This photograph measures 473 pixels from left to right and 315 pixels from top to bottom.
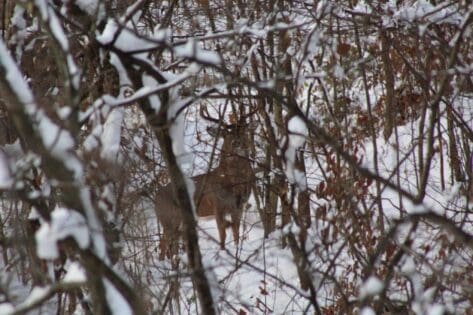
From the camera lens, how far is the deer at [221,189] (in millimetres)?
2939

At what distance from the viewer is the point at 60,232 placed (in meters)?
1.96

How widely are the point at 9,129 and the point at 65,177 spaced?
3605mm

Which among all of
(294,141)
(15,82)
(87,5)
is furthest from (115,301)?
(87,5)

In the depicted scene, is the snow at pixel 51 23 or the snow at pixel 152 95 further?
the snow at pixel 152 95

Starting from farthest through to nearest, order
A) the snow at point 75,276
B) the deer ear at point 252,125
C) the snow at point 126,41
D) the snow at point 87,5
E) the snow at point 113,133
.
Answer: the deer ear at point 252,125, the snow at point 87,5, the snow at point 113,133, the snow at point 126,41, the snow at point 75,276

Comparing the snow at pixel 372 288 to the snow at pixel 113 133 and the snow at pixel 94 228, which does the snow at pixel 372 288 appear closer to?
the snow at pixel 94 228

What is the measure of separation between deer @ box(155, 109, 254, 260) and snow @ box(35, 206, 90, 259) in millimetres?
700

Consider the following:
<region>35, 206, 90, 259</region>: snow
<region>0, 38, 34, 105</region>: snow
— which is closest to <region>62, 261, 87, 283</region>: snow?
<region>35, 206, 90, 259</region>: snow

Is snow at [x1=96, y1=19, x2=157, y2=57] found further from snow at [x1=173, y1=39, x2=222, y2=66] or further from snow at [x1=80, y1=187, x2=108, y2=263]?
snow at [x1=80, y1=187, x2=108, y2=263]

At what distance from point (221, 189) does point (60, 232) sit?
3.66m

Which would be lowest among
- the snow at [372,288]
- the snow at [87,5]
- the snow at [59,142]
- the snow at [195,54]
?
the snow at [372,288]

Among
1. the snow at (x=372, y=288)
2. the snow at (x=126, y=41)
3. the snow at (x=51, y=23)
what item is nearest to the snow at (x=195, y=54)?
the snow at (x=126, y=41)

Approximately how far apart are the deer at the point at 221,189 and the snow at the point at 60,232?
70 centimetres

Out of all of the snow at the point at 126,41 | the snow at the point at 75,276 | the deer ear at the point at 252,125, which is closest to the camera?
the snow at the point at 75,276
